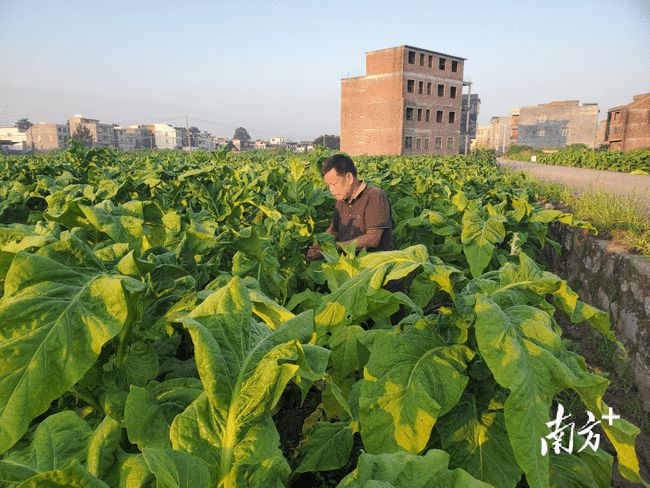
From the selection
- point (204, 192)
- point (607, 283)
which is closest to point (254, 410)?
point (204, 192)

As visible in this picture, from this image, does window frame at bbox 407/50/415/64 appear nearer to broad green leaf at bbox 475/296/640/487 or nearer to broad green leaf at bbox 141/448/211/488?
broad green leaf at bbox 475/296/640/487

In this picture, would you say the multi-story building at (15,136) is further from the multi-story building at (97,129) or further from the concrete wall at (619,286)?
the concrete wall at (619,286)

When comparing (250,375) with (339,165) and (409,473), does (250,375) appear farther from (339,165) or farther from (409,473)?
(339,165)

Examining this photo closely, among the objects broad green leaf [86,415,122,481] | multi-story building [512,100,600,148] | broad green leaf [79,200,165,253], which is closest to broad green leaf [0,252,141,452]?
A: broad green leaf [86,415,122,481]

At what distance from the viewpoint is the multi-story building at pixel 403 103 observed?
4944cm

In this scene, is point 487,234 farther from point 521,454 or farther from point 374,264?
point 521,454

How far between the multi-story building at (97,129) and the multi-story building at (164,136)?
1432cm

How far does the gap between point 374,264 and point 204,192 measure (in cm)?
343

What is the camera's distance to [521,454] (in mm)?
1111

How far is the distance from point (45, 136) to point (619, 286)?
13235 centimetres

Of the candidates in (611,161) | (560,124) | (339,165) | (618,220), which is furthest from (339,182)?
(560,124)

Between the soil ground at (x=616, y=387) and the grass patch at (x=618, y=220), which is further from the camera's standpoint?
the grass patch at (x=618, y=220)

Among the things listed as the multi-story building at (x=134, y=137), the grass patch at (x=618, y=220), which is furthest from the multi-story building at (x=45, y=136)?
the grass patch at (x=618, y=220)

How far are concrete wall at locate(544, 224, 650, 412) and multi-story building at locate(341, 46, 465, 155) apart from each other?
1789 inches
